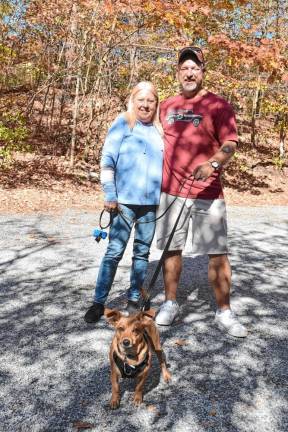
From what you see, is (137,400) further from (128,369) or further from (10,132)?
(10,132)

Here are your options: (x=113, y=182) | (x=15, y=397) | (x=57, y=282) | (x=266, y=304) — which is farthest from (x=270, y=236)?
(x=15, y=397)

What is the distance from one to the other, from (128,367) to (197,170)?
151 cm

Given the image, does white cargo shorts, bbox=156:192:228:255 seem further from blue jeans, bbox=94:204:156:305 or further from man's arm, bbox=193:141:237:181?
man's arm, bbox=193:141:237:181

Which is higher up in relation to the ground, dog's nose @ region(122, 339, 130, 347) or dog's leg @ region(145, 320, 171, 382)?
dog's nose @ region(122, 339, 130, 347)

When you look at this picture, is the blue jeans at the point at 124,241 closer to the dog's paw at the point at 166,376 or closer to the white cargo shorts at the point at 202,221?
the white cargo shorts at the point at 202,221

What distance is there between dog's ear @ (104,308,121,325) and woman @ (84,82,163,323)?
1.10 metres

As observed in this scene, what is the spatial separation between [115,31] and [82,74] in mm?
1447

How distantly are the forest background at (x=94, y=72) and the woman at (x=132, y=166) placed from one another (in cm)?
607

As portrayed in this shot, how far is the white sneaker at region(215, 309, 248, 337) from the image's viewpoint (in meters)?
3.79

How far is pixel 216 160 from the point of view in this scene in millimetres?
3295

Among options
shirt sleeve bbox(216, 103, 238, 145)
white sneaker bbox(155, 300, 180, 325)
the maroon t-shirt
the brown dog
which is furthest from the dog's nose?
shirt sleeve bbox(216, 103, 238, 145)

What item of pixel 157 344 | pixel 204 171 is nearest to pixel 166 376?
pixel 157 344

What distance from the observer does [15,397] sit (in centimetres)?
283

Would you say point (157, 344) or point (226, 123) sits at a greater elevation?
point (226, 123)
